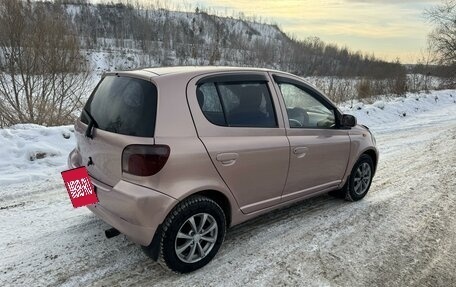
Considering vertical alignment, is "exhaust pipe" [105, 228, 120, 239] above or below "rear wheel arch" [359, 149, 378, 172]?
below

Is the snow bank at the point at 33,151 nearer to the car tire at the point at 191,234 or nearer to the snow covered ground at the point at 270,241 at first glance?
the snow covered ground at the point at 270,241

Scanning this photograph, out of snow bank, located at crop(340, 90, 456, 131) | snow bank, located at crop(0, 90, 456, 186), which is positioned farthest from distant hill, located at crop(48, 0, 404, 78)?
snow bank, located at crop(0, 90, 456, 186)

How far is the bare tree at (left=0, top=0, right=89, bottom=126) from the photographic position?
899 centimetres

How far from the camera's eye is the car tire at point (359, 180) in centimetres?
496

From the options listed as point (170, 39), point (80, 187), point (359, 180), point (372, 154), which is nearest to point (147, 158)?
point (80, 187)

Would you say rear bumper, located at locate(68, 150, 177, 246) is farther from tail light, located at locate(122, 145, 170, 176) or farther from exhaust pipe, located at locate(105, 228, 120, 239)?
exhaust pipe, located at locate(105, 228, 120, 239)

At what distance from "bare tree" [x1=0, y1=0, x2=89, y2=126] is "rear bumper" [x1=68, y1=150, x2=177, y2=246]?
6193 millimetres

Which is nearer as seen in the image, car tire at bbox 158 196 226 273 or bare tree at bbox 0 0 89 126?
car tire at bbox 158 196 226 273

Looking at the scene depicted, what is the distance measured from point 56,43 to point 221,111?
8.44m

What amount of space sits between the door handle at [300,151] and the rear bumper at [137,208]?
58.8 inches

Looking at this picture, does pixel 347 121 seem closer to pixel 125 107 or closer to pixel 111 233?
pixel 125 107

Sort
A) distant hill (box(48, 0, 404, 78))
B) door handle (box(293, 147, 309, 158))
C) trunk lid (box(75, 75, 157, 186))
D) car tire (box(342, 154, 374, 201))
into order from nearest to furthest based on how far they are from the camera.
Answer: trunk lid (box(75, 75, 157, 186)) → door handle (box(293, 147, 309, 158)) → car tire (box(342, 154, 374, 201)) → distant hill (box(48, 0, 404, 78))

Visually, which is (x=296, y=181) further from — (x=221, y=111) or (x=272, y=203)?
(x=221, y=111)

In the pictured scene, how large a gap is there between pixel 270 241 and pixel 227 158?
3.77 feet
